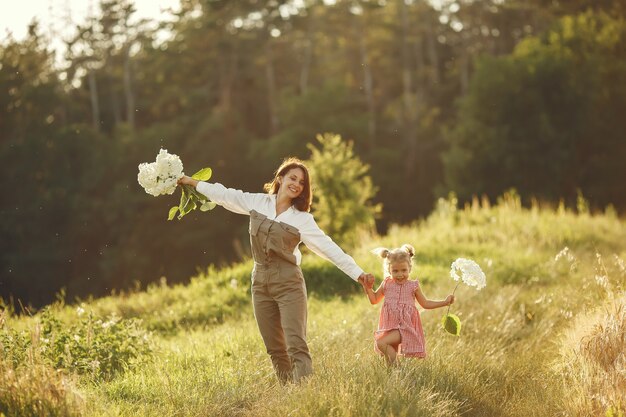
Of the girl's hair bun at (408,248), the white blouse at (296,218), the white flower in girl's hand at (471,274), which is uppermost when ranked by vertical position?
the white blouse at (296,218)

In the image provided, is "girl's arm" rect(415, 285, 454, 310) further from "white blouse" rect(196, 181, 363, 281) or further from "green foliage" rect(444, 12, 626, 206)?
"green foliage" rect(444, 12, 626, 206)

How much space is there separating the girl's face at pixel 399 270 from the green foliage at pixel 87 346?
A: 2451 millimetres

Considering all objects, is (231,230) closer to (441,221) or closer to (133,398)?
(441,221)

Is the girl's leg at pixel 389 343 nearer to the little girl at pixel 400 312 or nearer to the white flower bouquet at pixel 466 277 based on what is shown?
the little girl at pixel 400 312

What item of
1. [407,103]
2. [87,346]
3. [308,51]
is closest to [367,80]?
[407,103]

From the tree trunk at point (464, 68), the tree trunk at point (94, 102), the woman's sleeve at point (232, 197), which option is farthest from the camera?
the tree trunk at point (464, 68)

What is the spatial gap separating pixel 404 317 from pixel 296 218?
3.89ft

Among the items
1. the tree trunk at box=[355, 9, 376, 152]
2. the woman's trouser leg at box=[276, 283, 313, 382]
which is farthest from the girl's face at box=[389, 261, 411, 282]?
the tree trunk at box=[355, 9, 376, 152]

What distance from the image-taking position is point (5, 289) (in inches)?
1487

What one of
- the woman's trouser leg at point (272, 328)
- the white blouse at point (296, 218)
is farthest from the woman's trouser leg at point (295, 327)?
the white blouse at point (296, 218)

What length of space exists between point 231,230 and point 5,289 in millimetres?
10656

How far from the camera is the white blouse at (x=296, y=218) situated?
6.59 metres

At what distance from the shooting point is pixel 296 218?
6680 mm

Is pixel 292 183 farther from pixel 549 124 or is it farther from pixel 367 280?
pixel 549 124
